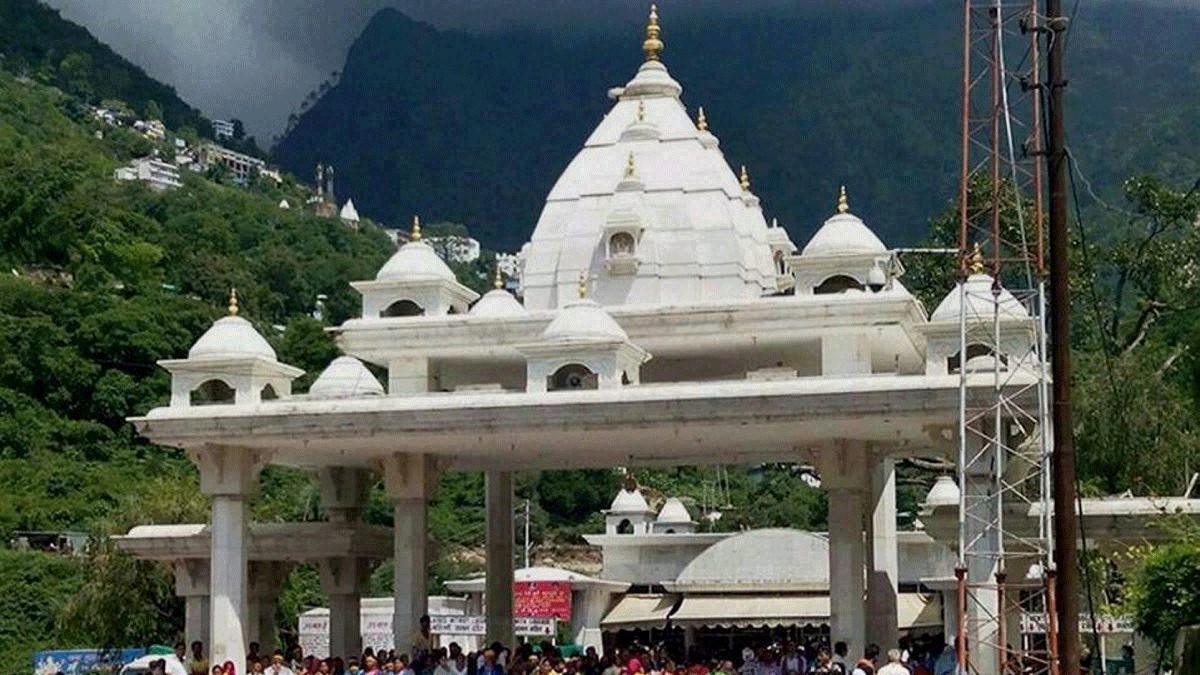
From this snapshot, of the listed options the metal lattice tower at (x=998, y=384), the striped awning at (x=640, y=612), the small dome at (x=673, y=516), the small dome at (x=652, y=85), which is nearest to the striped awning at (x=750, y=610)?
the striped awning at (x=640, y=612)

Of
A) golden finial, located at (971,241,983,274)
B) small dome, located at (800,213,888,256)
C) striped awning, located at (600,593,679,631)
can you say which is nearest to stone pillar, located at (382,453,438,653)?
small dome, located at (800,213,888,256)

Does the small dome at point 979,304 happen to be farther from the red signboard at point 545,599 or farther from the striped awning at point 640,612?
the striped awning at point 640,612

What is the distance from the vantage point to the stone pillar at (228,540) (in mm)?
28016

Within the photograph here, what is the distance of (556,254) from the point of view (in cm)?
3203

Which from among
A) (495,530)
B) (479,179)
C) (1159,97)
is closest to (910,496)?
(495,530)

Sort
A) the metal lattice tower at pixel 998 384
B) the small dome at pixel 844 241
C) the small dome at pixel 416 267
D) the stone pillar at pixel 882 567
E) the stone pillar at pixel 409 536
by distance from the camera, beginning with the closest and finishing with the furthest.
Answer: the metal lattice tower at pixel 998 384
the stone pillar at pixel 409 536
the small dome at pixel 844 241
the small dome at pixel 416 267
the stone pillar at pixel 882 567

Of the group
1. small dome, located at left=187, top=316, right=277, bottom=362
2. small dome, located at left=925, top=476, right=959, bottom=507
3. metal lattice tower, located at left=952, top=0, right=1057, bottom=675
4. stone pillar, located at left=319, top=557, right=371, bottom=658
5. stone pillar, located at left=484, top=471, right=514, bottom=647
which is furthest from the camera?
small dome, located at left=925, top=476, right=959, bottom=507

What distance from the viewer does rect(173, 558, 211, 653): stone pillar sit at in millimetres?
32125

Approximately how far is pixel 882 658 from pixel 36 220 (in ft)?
223

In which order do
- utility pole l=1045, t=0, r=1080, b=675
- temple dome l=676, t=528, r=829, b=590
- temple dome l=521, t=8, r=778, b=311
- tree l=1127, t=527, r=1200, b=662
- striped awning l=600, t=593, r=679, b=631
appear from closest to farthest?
utility pole l=1045, t=0, r=1080, b=675, tree l=1127, t=527, r=1200, b=662, temple dome l=521, t=8, r=778, b=311, temple dome l=676, t=528, r=829, b=590, striped awning l=600, t=593, r=679, b=631

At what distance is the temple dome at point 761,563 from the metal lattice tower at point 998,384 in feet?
67.4

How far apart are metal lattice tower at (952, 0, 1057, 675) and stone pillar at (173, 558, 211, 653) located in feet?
42.1

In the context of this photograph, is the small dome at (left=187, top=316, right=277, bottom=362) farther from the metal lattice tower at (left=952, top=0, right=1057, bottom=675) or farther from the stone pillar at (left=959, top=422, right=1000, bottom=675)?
the stone pillar at (left=959, top=422, right=1000, bottom=675)

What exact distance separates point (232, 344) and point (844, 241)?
912cm
